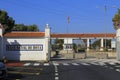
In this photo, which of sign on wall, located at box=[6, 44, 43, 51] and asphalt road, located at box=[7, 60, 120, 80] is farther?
sign on wall, located at box=[6, 44, 43, 51]

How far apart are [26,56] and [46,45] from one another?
10.0 feet

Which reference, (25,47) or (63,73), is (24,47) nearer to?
(25,47)

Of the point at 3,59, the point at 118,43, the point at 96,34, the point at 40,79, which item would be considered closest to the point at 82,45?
the point at 96,34

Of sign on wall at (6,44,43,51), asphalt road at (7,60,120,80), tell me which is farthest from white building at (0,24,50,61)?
asphalt road at (7,60,120,80)

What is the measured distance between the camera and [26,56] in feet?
173

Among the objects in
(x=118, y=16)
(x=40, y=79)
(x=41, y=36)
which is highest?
(x=118, y=16)

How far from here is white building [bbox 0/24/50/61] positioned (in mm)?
52719

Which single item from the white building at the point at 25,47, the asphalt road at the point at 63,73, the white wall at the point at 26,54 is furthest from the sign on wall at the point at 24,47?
the asphalt road at the point at 63,73

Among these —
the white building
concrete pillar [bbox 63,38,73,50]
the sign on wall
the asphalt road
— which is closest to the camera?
the asphalt road

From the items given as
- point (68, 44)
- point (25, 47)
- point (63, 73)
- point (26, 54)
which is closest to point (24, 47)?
point (25, 47)

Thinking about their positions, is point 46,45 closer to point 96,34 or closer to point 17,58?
point 17,58

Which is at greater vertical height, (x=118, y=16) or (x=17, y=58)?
(x=118, y=16)

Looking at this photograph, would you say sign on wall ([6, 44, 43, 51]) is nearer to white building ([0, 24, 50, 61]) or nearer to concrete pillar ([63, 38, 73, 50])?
white building ([0, 24, 50, 61])

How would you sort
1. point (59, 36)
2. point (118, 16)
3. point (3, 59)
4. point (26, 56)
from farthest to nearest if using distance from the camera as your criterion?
point (59, 36) → point (118, 16) → point (26, 56) → point (3, 59)
